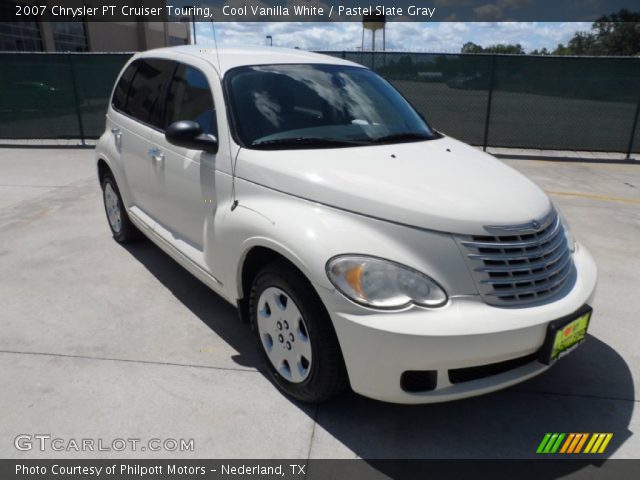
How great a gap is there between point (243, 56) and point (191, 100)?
18.3 inches

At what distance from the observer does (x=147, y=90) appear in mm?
4176

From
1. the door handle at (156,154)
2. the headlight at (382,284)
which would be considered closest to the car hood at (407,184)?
the headlight at (382,284)

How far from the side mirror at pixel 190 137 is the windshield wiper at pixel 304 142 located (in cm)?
30

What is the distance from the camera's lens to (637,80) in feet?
31.2

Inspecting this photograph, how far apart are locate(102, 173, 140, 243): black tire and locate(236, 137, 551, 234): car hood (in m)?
2.36

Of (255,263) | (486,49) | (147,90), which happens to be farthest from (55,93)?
(486,49)

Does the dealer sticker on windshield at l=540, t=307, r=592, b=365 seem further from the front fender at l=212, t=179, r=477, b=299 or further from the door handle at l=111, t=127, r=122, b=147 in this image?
the door handle at l=111, t=127, r=122, b=147

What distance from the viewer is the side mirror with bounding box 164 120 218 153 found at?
302 centimetres

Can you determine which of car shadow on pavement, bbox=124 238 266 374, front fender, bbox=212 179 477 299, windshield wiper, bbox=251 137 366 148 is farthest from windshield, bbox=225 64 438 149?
car shadow on pavement, bbox=124 238 266 374

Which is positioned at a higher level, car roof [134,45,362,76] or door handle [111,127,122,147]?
car roof [134,45,362,76]

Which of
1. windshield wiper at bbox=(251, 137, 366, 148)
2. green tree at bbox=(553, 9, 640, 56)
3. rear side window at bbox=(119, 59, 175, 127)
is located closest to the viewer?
windshield wiper at bbox=(251, 137, 366, 148)

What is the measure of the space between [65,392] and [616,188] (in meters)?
7.73

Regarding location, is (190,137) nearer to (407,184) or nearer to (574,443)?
(407,184)

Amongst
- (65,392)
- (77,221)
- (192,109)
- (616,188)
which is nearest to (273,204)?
(192,109)
